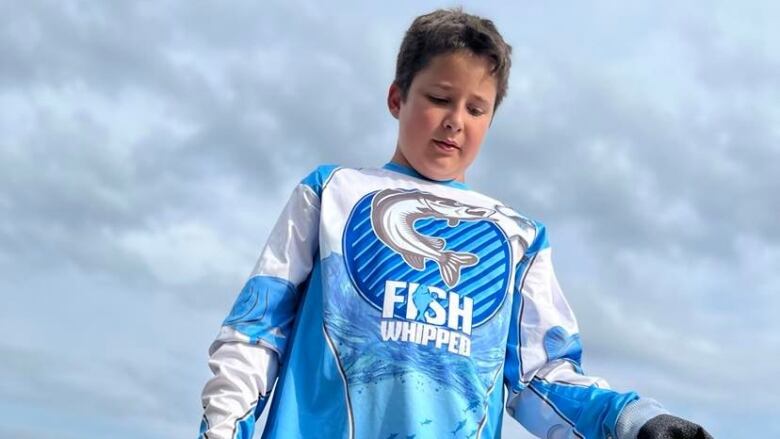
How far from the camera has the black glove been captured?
12.2 ft

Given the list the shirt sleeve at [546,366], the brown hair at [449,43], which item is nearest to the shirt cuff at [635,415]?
the shirt sleeve at [546,366]

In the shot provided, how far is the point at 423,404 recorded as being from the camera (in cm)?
394

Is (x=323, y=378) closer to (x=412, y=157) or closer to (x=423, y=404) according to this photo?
(x=423, y=404)

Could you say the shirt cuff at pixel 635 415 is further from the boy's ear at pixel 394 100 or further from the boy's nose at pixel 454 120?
the boy's ear at pixel 394 100

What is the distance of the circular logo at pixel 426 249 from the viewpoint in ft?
13.5

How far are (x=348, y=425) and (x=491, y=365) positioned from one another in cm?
63

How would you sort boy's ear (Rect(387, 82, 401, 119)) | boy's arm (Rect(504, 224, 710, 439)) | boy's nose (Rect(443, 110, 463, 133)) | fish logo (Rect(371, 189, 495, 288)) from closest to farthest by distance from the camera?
boy's arm (Rect(504, 224, 710, 439)) < fish logo (Rect(371, 189, 495, 288)) < boy's nose (Rect(443, 110, 463, 133)) < boy's ear (Rect(387, 82, 401, 119))

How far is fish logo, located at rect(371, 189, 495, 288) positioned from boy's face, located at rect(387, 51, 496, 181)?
164mm

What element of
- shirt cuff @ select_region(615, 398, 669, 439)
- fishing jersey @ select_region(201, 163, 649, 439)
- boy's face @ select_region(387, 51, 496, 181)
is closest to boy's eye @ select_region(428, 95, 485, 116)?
boy's face @ select_region(387, 51, 496, 181)

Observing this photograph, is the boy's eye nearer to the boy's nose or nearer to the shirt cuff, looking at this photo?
the boy's nose

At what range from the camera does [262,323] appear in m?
4.11

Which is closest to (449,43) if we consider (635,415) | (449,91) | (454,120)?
(449,91)

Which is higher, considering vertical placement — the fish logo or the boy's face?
the boy's face

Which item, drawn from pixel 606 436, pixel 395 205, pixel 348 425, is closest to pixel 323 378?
pixel 348 425
